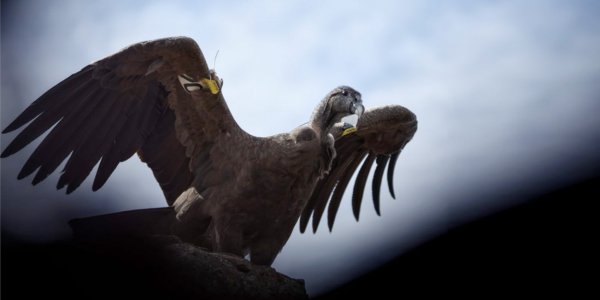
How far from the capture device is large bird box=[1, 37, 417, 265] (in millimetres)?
4363

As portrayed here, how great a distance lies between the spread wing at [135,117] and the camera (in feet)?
13.8

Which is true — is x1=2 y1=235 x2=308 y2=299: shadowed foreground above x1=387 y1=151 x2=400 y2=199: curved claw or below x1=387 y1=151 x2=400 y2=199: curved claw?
below

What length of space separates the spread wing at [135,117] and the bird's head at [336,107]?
1.78ft

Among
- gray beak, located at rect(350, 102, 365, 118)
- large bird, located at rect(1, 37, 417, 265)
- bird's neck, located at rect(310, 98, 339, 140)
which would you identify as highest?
gray beak, located at rect(350, 102, 365, 118)

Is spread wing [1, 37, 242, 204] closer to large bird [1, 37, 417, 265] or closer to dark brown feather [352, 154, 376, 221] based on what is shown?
large bird [1, 37, 417, 265]

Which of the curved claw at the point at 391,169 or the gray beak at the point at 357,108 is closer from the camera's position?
the gray beak at the point at 357,108

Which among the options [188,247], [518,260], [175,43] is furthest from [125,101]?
[518,260]

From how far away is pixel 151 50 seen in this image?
14.7 ft

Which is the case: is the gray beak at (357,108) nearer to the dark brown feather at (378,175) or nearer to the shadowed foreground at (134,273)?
the dark brown feather at (378,175)

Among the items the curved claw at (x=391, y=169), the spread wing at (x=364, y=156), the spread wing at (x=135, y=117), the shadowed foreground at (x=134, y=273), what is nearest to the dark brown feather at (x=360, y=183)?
the spread wing at (x=364, y=156)

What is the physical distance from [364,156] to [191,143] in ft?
4.98

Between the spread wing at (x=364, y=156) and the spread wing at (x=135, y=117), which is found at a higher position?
the spread wing at (x=364, y=156)

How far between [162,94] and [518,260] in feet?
8.31

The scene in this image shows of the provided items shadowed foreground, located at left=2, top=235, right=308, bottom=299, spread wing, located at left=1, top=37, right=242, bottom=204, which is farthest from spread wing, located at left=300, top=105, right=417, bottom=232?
shadowed foreground, located at left=2, top=235, right=308, bottom=299
